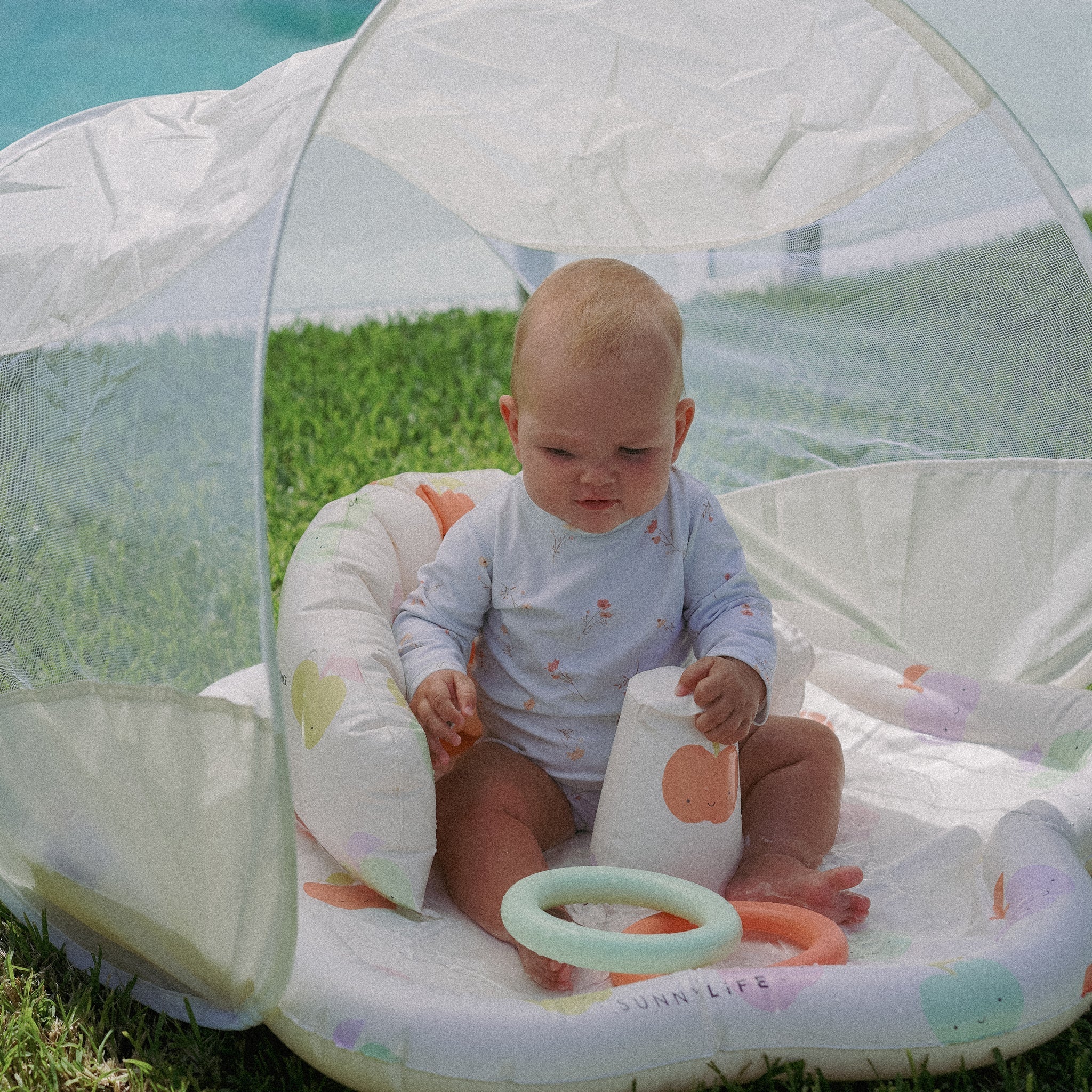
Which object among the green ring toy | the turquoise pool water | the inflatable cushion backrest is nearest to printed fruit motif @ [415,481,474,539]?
the inflatable cushion backrest

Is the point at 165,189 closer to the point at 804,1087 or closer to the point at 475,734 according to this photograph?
the point at 475,734

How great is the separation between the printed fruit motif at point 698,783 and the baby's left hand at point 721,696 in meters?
0.02

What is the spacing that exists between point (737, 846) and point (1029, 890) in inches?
14.5

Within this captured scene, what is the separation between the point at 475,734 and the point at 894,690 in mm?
822

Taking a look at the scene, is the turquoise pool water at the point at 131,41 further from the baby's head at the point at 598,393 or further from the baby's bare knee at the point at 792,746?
the baby's bare knee at the point at 792,746

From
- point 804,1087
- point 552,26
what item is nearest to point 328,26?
point 552,26

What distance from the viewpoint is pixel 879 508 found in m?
2.57

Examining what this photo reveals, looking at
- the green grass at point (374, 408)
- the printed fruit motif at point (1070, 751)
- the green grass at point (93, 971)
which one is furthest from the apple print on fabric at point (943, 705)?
the green grass at point (374, 408)

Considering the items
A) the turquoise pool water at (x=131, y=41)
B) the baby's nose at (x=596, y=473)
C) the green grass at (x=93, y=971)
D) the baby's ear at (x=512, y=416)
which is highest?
the turquoise pool water at (x=131, y=41)

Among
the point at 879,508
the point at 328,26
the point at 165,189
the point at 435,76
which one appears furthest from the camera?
the point at 328,26

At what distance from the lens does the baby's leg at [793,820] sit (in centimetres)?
167

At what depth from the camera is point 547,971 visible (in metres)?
1.52

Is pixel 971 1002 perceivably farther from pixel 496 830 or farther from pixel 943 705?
pixel 943 705

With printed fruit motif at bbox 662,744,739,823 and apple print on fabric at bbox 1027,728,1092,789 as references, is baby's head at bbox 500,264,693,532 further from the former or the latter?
apple print on fabric at bbox 1027,728,1092,789
